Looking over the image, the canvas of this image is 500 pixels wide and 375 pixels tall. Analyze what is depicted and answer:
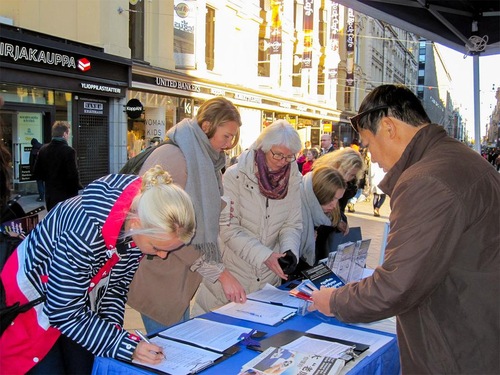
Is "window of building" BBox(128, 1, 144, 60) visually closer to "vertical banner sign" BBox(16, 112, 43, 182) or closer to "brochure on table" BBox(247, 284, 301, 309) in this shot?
"vertical banner sign" BBox(16, 112, 43, 182)

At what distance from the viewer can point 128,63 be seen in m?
12.4

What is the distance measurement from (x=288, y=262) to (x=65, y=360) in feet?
4.36

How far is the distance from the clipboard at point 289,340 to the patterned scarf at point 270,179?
3.08 feet

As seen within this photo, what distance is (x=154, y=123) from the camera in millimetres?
14336

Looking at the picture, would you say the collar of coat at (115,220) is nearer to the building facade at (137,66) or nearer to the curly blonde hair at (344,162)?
the curly blonde hair at (344,162)

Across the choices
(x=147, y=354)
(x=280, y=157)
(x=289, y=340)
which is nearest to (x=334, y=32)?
(x=280, y=157)

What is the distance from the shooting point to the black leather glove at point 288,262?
2.81m

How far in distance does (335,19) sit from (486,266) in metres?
27.3

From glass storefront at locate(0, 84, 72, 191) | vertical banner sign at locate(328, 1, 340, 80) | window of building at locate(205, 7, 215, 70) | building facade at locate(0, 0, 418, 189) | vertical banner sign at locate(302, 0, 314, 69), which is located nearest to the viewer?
glass storefront at locate(0, 84, 72, 191)

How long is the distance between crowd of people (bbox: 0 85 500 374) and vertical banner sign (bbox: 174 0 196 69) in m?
12.7

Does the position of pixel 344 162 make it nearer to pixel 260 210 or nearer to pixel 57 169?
pixel 260 210

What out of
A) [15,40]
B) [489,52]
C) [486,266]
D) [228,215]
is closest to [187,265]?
[228,215]

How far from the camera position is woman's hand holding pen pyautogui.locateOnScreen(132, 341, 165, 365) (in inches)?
70.2

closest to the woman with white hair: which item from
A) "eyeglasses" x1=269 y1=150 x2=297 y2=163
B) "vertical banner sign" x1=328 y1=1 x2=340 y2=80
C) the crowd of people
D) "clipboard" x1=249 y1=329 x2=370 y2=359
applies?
"eyeglasses" x1=269 y1=150 x2=297 y2=163
